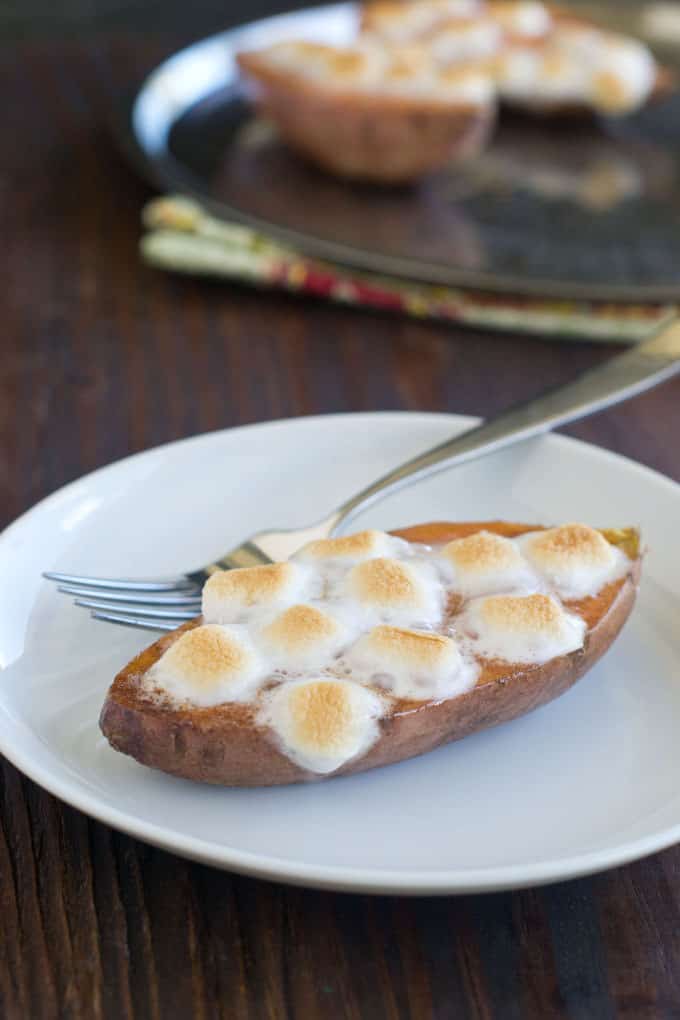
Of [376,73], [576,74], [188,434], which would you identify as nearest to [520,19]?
[576,74]

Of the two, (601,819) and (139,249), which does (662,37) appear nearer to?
(139,249)

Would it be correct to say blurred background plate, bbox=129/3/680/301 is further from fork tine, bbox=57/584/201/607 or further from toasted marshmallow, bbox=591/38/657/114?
fork tine, bbox=57/584/201/607

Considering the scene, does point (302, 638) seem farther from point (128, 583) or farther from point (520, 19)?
point (520, 19)

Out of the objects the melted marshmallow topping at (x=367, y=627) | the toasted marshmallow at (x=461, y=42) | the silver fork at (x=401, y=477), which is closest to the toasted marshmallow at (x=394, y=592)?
the melted marshmallow topping at (x=367, y=627)

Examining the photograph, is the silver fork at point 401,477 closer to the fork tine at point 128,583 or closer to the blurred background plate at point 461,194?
the fork tine at point 128,583

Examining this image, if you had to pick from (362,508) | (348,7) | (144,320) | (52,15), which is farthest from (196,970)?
(52,15)

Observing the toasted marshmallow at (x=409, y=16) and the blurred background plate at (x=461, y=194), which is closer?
the blurred background plate at (x=461, y=194)

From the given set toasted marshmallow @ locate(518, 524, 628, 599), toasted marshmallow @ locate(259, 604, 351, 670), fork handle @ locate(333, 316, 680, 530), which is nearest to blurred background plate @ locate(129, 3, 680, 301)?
fork handle @ locate(333, 316, 680, 530)

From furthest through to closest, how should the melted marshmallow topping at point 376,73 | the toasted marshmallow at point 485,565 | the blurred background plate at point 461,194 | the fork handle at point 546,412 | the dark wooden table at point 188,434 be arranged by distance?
the melted marshmallow topping at point 376,73 → the blurred background plate at point 461,194 → the fork handle at point 546,412 → the toasted marshmallow at point 485,565 → the dark wooden table at point 188,434
